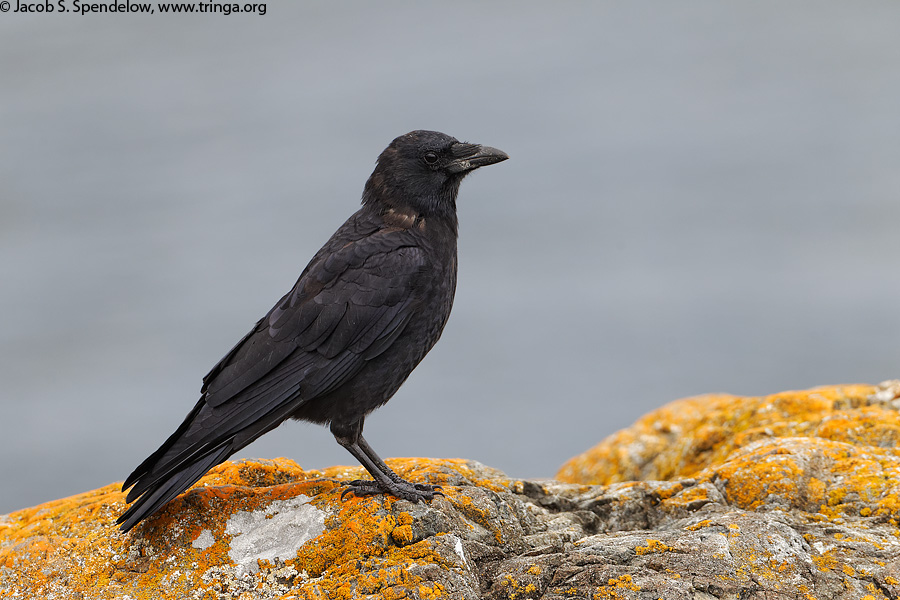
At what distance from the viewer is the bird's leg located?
14.7 feet

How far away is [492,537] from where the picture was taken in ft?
14.6

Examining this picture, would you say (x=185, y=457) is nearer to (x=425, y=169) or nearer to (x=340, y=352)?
(x=340, y=352)

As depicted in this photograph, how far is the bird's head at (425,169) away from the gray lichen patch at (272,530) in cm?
222

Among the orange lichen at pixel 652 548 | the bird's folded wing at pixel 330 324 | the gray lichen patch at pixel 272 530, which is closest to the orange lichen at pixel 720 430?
the orange lichen at pixel 652 548

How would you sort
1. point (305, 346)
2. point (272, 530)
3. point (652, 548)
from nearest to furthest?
point (652, 548) < point (272, 530) < point (305, 346)

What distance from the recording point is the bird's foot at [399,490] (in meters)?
A: 4.45

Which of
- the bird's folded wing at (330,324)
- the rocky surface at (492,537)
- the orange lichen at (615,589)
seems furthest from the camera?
the bird's folded wing at (330,324)

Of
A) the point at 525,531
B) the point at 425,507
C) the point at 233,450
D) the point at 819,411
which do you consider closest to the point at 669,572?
the point at 525,531

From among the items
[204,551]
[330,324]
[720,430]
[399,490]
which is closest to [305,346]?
[330,324]

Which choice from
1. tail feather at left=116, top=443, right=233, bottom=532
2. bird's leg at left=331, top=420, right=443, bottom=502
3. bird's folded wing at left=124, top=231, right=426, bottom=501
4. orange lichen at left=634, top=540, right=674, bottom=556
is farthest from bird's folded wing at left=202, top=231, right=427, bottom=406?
orange lichen at left=634, top=540, right=674, bottom=556

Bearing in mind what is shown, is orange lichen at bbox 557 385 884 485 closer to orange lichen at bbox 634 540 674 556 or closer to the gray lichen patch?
orange lichen at bbox 634 540 674 556

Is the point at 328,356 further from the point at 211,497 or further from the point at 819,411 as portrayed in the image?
the point at 819,411

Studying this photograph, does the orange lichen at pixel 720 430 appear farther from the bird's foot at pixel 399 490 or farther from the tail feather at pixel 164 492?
the tail feather at pixel 164 492

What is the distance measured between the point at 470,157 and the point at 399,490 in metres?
2.47
